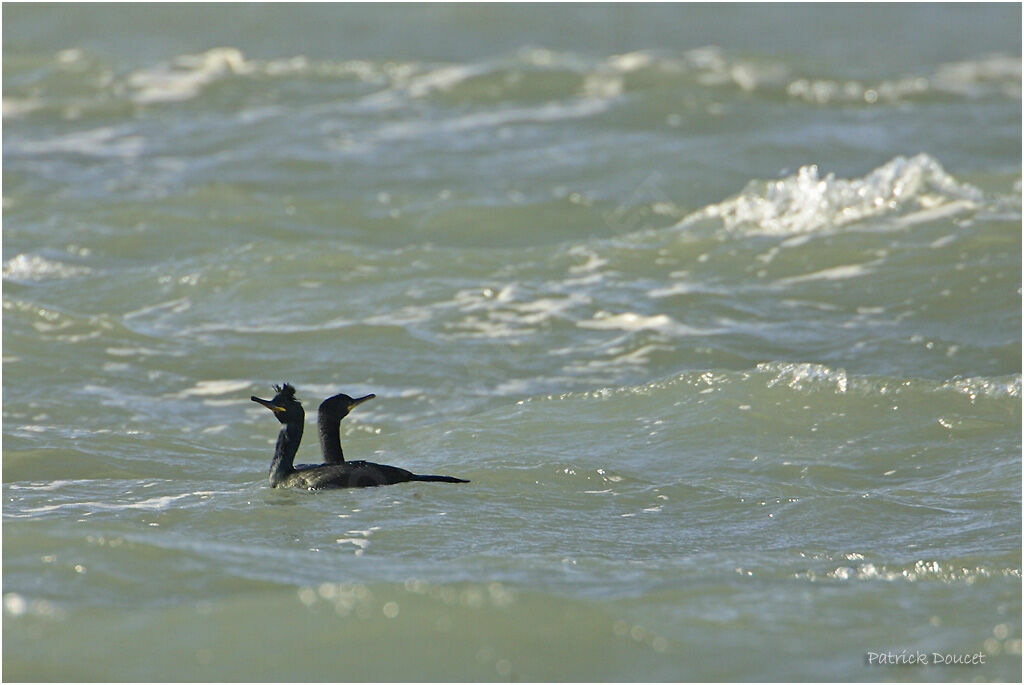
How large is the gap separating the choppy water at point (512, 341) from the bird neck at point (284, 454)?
226mm

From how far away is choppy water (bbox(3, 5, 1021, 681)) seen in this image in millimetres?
5027

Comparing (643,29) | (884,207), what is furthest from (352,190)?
(643,29)

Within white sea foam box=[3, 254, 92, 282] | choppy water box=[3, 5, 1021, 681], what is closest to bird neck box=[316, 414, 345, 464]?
choppy water box=[3, 5, 1021, 681]

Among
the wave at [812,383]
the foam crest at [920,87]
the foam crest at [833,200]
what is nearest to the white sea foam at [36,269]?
the wave at [812,383]

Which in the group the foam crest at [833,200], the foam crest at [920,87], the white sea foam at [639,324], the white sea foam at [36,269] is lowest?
the white sea foam at [639,324]

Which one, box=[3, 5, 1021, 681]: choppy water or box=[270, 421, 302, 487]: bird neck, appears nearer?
box=[3, 5, 1021, 681]: choppy water

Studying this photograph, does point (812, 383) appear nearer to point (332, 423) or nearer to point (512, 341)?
point (512, 341)

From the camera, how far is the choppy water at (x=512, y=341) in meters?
5.03

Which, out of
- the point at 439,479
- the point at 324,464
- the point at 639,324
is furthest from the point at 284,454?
the point at 639,324

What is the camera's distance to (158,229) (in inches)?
527

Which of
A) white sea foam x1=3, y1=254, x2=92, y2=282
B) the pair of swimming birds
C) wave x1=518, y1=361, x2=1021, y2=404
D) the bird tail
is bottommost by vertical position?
the bird tail

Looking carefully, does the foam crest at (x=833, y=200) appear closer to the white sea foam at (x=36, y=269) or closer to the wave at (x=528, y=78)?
the wave at (x=528, y=78)

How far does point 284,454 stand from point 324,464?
189 millimetres

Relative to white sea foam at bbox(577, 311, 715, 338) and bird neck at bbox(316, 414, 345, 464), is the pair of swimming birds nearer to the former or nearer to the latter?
bird neck at bbox(316, 414, 345, 464)
